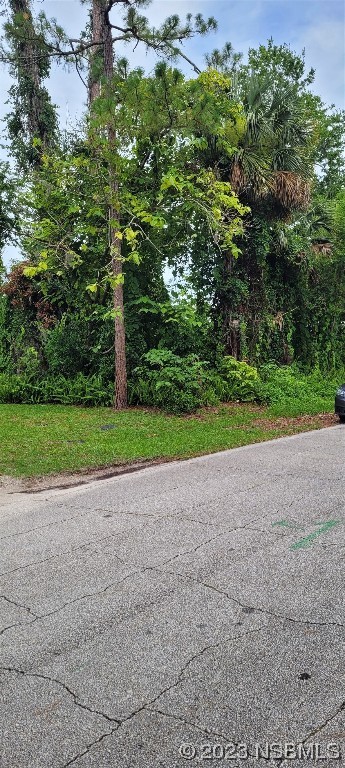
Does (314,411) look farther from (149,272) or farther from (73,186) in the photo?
(73,186)

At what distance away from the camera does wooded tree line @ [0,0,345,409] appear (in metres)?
12.4

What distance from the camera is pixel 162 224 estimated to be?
12422 mm

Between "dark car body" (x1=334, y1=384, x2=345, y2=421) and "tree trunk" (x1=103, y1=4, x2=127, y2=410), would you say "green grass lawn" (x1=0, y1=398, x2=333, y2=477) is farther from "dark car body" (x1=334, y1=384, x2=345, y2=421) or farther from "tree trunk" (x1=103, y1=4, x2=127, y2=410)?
"tree trunk" (x1=103, y1=4, x2=127, y2=410)

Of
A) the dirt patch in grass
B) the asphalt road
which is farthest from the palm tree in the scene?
the asphalt road

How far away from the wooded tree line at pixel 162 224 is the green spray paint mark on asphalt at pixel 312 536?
8.02 meters

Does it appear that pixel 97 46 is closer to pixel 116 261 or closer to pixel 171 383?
pixel 116 261

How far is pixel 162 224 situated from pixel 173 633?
1031 centimetres

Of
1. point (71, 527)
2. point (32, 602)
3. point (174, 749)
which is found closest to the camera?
point (174, 749)

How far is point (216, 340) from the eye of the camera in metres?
16.2

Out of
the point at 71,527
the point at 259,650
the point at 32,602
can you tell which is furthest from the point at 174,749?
the point at 71,527

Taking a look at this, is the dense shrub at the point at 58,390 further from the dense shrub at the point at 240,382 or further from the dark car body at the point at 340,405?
the dark car body at the point at 340,405

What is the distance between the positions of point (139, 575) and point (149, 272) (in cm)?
1177

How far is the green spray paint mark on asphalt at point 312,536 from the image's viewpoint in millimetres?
4689

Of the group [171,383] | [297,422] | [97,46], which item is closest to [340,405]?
[297,422]
